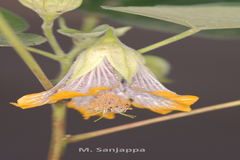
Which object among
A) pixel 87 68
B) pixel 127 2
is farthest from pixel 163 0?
pixel 87 68

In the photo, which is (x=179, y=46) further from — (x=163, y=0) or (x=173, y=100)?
(x=173, y=100)

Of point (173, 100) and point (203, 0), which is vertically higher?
point (203, 0)

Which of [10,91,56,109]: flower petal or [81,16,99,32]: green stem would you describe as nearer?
[10,91,56,109]: flower petal

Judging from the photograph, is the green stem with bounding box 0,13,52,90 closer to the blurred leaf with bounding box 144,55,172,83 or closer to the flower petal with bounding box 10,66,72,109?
the flower petal with bounding box 10,66,72,109

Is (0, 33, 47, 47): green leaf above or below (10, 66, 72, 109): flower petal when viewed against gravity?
above

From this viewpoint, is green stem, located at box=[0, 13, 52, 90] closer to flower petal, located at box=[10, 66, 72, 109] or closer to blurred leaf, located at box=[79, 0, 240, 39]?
flower petal, located at box=[10, 66, 72, 109]

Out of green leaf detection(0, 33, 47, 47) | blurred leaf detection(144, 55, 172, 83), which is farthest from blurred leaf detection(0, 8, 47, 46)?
blurred leaf detection(144, 55, 172, 83)

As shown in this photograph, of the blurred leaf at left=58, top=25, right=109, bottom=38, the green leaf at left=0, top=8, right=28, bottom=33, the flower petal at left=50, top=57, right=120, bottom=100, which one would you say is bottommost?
the flower petal at left=50, top=57, right=120, bottom=100

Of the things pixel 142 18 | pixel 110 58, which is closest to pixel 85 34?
pixel 110 58
